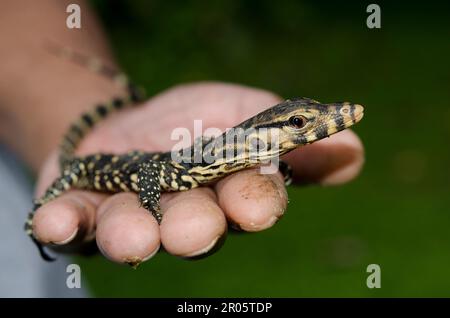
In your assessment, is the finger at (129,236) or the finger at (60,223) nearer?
the finger at (129,236)

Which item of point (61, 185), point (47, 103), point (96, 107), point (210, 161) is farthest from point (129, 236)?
point (47, 103)

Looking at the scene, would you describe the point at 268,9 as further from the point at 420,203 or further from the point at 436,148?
the point at 420,203

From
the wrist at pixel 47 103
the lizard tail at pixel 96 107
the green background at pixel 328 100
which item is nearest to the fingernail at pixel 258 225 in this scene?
the lizard tail at pixel 96 107

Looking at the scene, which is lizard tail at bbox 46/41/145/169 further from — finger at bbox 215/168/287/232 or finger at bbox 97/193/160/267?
finger at bbox 215/168/287/232

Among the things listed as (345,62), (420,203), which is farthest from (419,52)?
Result: (420,203)

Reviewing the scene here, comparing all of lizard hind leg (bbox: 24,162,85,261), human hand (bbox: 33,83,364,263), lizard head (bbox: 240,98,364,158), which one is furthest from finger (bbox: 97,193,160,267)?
lizard hind leg (bbox: 24,162,85,261)

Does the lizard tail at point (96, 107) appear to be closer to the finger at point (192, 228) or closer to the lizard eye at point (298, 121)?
the finger at point (192, 228)

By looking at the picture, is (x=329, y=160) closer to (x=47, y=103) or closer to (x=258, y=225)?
(x=258, y=225)
